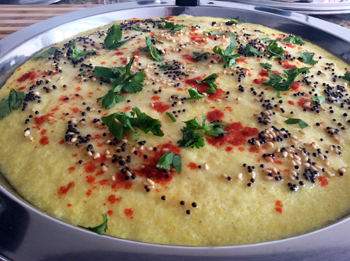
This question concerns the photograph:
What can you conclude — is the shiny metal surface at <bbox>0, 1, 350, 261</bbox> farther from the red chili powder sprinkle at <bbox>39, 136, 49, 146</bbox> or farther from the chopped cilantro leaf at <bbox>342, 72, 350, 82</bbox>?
the chopped cilantro leaf at <bbox>342, 72, 350, 82</bbox>

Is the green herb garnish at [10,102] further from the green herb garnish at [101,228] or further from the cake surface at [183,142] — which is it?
the green herb garnish at [101,228]

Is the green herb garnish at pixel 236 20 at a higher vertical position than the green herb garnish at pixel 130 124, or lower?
higher

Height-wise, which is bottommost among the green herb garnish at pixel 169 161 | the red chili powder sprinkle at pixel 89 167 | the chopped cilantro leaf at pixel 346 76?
the red chili powder sprinkle at pixel 89 167

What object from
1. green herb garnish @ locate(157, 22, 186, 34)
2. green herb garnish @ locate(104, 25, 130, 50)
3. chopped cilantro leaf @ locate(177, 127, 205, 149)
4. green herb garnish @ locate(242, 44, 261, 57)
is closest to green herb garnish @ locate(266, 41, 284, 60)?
green herb garnish @ locate(242, 44, 261, 57)

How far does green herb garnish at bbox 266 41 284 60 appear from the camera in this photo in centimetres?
347

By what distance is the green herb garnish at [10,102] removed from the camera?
2.69 metres

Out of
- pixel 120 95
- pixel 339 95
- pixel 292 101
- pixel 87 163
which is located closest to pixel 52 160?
pixel 87 163

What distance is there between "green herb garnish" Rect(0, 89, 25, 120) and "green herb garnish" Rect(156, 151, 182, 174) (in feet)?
5.74

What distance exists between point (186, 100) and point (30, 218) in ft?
5.77

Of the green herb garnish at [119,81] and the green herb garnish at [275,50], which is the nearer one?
the green herb garnish at [119,81]

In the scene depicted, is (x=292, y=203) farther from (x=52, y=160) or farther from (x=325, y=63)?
(x=325, y=63)

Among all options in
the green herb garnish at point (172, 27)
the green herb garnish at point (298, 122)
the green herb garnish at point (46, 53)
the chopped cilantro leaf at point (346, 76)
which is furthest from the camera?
the green herb garnish at point (172, 27)

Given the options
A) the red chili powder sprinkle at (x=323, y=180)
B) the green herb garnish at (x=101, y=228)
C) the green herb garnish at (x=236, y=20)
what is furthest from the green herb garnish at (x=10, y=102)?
the green herb garnish at (x=236, y=20)

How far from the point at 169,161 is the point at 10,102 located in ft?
6.27
